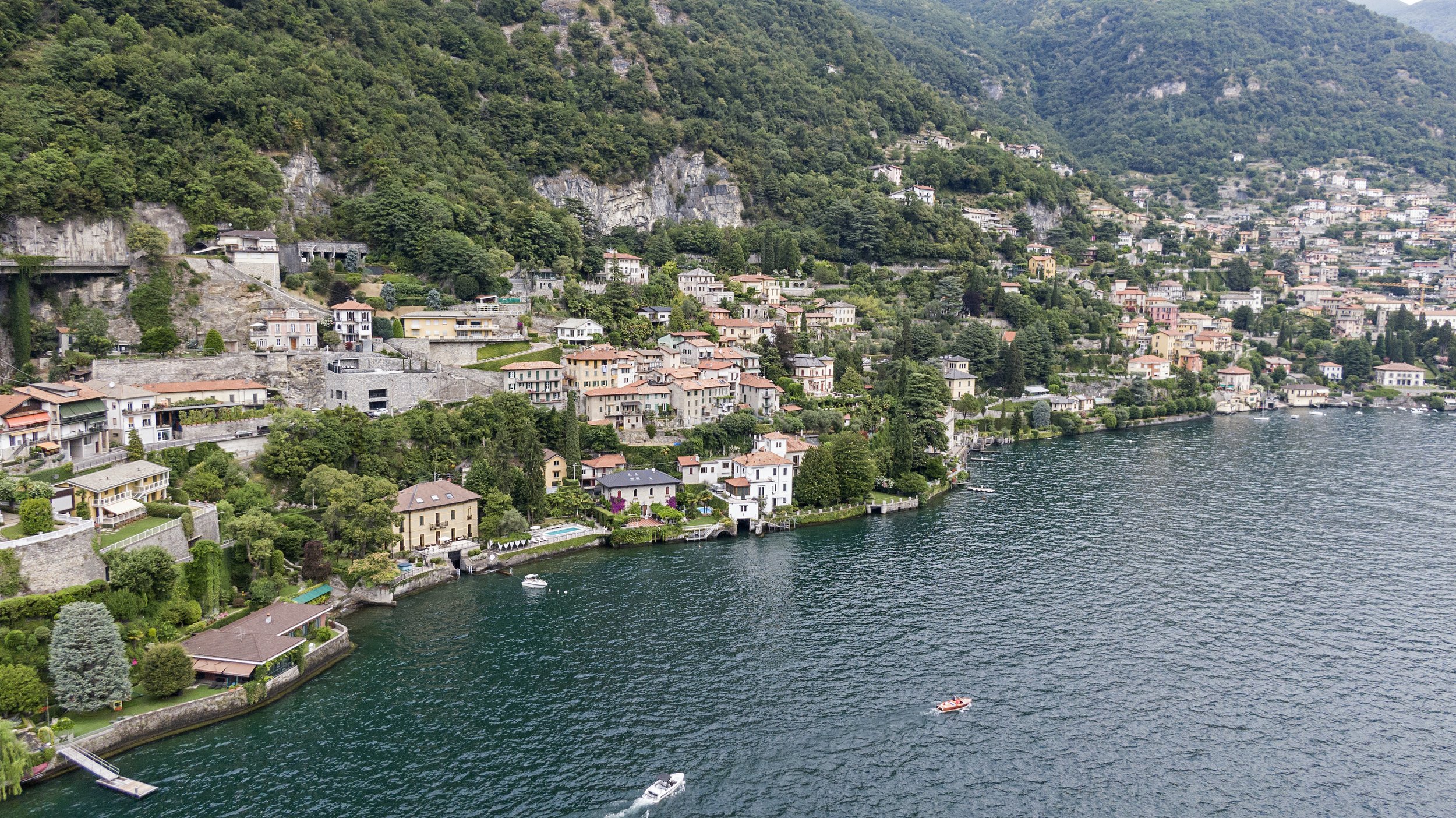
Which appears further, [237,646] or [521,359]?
[521,359]

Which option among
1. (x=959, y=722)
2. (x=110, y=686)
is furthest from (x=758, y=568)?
(x=110, y=686)

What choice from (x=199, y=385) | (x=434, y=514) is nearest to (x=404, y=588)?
(x=434, y=514)

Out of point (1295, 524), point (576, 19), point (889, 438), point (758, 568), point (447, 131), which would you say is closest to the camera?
point (758, 568)

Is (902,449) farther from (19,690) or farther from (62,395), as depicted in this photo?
(62,395)

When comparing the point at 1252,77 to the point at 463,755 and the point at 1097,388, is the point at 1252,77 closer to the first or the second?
the point at 1097,388

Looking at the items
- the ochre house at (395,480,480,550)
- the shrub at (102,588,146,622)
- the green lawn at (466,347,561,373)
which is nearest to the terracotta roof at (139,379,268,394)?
the ochre house at (395,480,480,550)

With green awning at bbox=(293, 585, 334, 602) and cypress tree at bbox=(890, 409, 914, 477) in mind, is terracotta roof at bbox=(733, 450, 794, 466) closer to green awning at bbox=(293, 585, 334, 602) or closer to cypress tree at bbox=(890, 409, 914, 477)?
cypress tree at bbox=(890, 409, 914, 477)

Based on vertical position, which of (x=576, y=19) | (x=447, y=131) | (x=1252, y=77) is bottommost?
(x=447, y=131)
